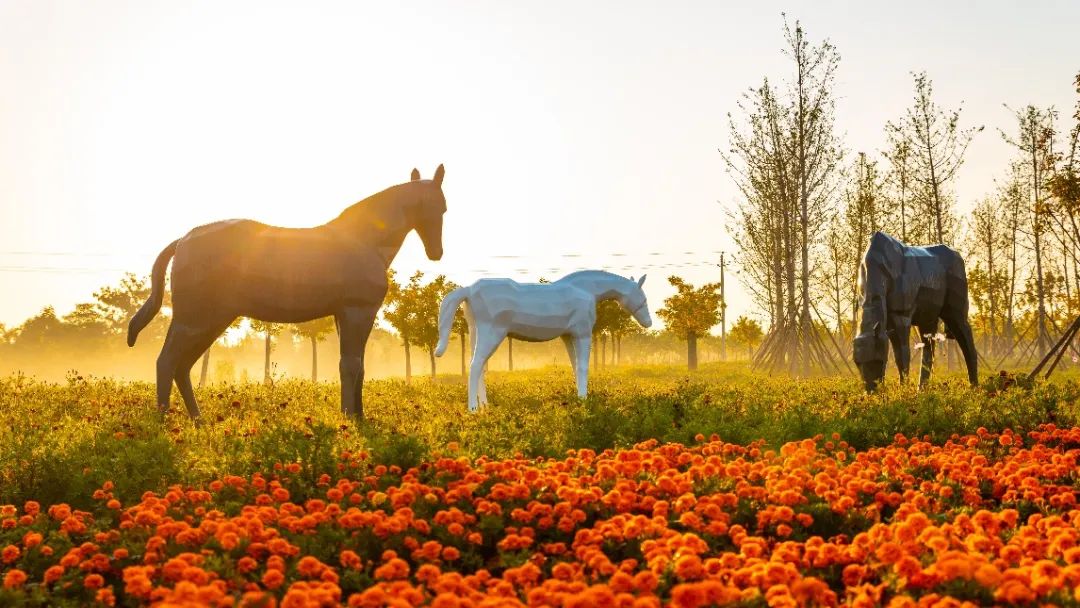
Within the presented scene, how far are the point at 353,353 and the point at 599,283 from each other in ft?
16.9

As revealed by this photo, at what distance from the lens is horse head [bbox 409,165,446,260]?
11484mm

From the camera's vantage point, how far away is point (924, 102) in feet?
86.2

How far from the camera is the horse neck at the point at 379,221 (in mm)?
11203

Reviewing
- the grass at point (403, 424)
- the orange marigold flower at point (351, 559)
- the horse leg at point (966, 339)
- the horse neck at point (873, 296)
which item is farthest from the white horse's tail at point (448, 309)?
the orange marigold flower at point (351, 559)

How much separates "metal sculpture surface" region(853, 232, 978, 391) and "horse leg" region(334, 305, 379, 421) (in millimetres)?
7258

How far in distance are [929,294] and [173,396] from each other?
41.2 ft

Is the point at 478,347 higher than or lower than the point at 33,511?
higher

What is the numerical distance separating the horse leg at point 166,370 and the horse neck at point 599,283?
244 inches

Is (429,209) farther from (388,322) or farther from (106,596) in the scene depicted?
(388,322)

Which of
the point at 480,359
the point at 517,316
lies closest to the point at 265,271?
the point at 480,359

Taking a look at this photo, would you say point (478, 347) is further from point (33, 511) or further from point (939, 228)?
point (939, 228)

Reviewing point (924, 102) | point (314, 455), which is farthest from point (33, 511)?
point (924, 102)

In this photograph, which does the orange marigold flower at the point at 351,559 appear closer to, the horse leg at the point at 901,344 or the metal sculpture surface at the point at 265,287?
the metal sculpture surface at the point at 265,287

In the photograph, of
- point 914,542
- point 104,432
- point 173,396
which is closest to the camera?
point 914,542
